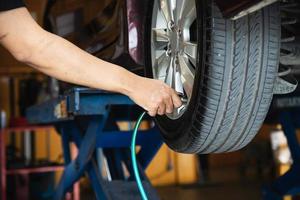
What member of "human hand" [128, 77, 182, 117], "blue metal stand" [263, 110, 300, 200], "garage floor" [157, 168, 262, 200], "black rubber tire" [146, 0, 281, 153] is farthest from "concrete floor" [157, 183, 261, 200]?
"human hand" [128, 77, 182, 117]

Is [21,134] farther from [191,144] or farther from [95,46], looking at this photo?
A: [191,144]

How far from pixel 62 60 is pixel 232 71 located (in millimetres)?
553

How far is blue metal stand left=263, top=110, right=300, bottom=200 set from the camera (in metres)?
3.23

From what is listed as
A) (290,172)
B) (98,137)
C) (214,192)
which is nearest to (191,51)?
(98,137)

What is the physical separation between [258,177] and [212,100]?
6362mm

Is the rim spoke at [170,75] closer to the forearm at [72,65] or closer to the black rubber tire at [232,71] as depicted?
the black rubber tire at [232,71]

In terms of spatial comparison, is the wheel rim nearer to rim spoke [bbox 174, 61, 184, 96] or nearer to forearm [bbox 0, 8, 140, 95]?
rim spoke [bbox 174, 61, 184, 96]

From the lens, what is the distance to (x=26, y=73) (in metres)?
7.65

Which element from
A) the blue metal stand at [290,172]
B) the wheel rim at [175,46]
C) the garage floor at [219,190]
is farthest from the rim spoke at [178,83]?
the garage floor at [219,190]

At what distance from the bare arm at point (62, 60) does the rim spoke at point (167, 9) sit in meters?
0.44

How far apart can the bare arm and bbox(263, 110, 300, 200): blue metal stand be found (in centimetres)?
175

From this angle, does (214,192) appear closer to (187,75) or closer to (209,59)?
(187,75)

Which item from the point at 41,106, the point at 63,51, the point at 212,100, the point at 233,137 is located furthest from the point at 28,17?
the point at 41,106

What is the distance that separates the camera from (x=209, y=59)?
5.86 ft
